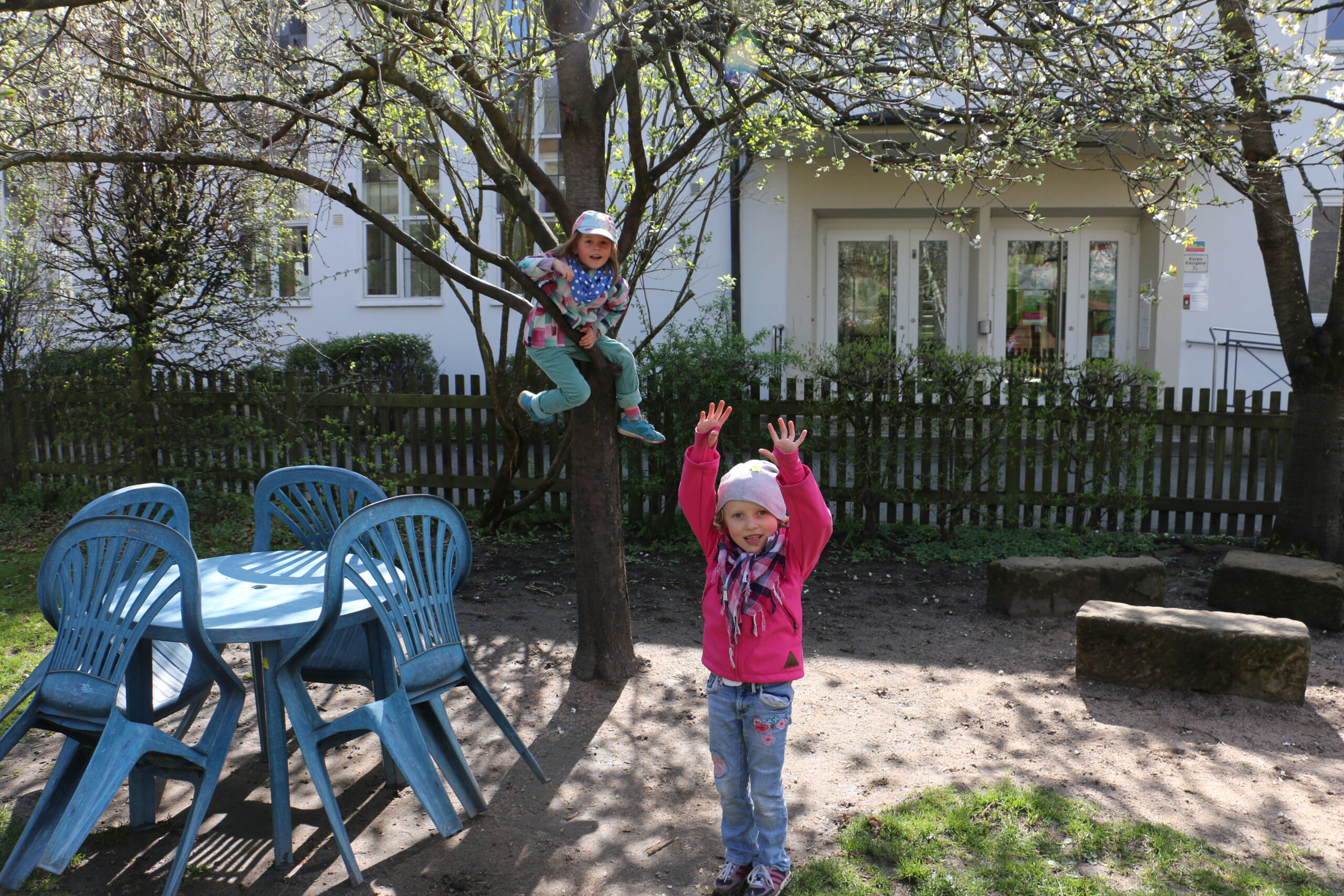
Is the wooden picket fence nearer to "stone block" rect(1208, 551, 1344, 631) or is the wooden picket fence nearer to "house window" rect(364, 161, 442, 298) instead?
"stone block" rect(1208, 551, 1344, 631)

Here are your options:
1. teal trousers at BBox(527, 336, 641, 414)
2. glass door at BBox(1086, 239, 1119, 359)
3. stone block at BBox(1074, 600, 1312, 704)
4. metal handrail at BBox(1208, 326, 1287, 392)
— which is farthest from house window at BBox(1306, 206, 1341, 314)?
teal trousers at BBox(527, 336, 641, 414)

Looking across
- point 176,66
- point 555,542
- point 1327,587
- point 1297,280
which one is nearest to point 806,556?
point 1327,587

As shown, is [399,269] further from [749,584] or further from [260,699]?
[749,584]

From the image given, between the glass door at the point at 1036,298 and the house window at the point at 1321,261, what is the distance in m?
3.17

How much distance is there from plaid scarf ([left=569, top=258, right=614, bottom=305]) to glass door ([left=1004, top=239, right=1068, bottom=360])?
10534 millimetres

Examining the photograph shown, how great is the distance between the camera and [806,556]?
299 centimetres

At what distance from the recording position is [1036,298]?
13336 mm

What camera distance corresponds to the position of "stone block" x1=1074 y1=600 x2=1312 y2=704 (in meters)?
4.44

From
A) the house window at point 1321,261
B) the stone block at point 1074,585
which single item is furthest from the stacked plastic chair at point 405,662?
the house window at point 1321,261

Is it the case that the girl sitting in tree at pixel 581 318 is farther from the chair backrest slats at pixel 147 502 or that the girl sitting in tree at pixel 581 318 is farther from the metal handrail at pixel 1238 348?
the metal handrail at pixel 1238 348

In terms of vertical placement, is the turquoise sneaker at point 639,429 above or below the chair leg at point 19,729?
above

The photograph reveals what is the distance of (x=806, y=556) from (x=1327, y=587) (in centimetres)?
436

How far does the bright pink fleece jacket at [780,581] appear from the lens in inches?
113

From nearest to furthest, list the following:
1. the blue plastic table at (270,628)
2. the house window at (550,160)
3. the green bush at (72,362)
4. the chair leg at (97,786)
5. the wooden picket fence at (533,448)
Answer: the chair leg at (97,786) → the blue plastic table at (270,628) → the wooden picket fence at (533,448) → the green bush at (72,362) → the house window at (550,160)
